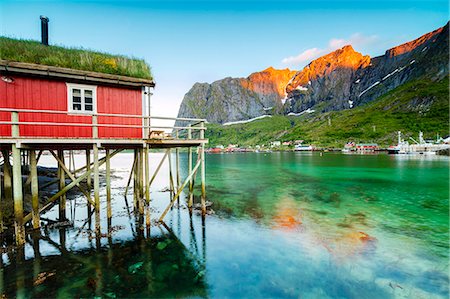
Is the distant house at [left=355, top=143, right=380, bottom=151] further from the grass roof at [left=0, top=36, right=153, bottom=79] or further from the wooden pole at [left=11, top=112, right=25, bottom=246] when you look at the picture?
the wooden pole at [left=11, top=112, right=25, bottom=246]

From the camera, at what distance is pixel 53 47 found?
53.0 ft

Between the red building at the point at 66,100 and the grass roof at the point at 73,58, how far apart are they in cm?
57

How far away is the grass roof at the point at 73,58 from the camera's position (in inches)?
552

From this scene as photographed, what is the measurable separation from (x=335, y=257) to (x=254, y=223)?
21.2 ft

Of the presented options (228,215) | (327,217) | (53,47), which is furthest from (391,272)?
(53,47)

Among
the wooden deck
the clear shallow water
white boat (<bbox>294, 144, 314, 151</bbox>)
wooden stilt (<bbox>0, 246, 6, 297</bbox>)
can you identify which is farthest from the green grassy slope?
wooden stilt (<bbox>0, 246, 6, 297</bbox>)

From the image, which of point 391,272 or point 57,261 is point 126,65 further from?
point 391,272

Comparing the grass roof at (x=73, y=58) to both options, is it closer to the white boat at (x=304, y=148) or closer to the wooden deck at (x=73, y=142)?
the wooden deck at (x=73, y=142)

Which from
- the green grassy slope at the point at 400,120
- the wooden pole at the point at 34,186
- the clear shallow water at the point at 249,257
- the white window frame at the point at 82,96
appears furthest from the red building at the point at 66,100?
the green grassy slope at the point at 400,120

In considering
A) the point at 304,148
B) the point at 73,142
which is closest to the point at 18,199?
the point at 73,142

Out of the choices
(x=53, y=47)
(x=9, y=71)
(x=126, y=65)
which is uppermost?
(x=53, y=47)

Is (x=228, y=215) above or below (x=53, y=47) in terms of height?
below

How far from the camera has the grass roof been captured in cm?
1403

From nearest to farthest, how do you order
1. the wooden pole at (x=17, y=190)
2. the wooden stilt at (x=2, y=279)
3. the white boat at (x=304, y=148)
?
the wooden stilt at (x=2, y=279), the wooden pole at (x=17, y=190), the white boat at (x=304, y=148)
